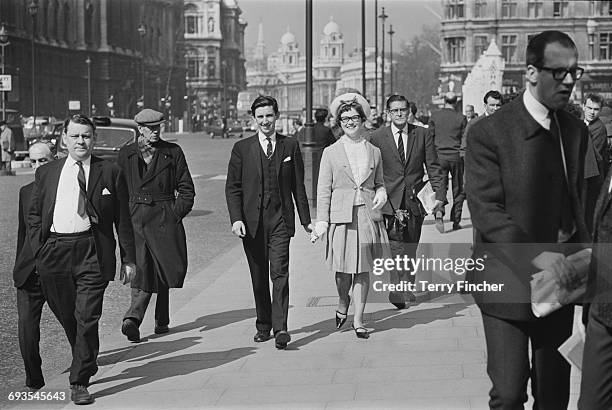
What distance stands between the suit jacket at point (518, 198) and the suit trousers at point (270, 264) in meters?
3.95

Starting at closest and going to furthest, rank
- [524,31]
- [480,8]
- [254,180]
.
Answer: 1. [254,180]
2. [524,31]
3. [480,8]

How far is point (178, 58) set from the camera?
114 metres

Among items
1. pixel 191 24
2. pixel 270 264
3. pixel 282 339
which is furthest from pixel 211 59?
pixel 282 339

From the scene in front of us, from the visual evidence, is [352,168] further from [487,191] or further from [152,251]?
[487,191]

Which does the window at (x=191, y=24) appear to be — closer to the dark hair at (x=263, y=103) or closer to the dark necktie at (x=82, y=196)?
the dark hair at (x=263, y=103)

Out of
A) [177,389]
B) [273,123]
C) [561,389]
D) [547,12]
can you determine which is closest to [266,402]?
[177,389]

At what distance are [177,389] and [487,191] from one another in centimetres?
304

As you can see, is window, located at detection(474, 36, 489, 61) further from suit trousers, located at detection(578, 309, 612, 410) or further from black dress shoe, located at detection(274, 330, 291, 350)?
suit trousers, located at detection(578, 309, 612, 410)

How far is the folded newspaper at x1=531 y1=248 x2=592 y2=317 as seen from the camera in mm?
4660

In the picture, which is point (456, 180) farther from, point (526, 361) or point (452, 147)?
point (526, 361)

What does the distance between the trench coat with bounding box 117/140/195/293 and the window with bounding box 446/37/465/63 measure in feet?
158

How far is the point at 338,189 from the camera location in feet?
29.5

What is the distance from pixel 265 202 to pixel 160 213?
0.95 m

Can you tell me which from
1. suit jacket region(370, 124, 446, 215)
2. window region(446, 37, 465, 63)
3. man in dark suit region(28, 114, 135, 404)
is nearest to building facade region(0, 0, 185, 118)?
window region(446, 37, 465, 63)
